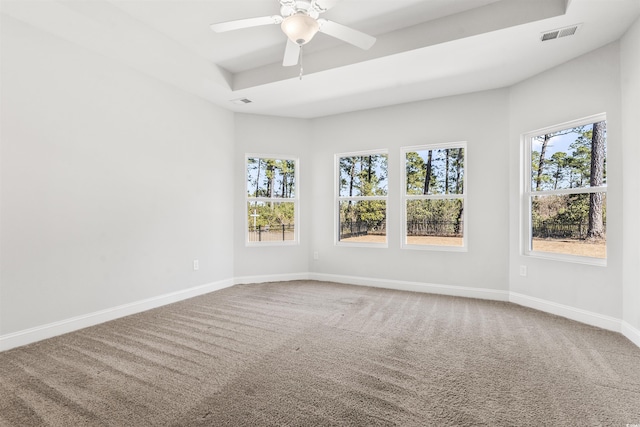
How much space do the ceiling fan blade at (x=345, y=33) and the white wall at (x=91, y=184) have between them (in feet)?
8.10

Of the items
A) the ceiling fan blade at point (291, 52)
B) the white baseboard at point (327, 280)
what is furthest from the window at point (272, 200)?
the ceiling fan blade at point (291, 52)

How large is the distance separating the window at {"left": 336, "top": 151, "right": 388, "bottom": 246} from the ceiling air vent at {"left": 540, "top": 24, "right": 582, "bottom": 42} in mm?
2311

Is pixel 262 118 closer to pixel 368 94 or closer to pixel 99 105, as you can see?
pixel 368 94

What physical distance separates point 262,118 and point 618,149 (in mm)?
4427

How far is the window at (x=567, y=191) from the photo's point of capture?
3143mm

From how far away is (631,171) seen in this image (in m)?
2.71

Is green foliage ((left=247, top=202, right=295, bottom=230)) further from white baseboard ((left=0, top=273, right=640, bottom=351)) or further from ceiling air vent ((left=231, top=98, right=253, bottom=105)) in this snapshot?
ceiling air vent ((left=231, top=98, right=253, bottom=105))

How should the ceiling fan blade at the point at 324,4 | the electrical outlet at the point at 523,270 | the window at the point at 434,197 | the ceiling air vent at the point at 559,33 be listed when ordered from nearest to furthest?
the ceiling fan blade at the point at 324,4
the ceiling air vent at the point at 559,33
the electrical outlet at the point at 523,270
the window at the point at 434,197

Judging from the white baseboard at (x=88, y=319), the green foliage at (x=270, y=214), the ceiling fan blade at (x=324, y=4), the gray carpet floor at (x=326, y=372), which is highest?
the ceiling fan blade at (x=324, y=4)

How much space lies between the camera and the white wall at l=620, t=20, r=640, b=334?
103 inches

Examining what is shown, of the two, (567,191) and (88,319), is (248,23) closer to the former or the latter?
(88,319)

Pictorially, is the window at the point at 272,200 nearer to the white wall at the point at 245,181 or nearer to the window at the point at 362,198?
the white wall at the point at 245,181

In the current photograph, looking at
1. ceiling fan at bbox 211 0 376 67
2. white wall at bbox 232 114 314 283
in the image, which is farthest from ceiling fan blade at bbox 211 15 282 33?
white wall at bbox 232 114 314 283

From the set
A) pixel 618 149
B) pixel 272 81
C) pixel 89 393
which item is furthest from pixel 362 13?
pixel 89 393
